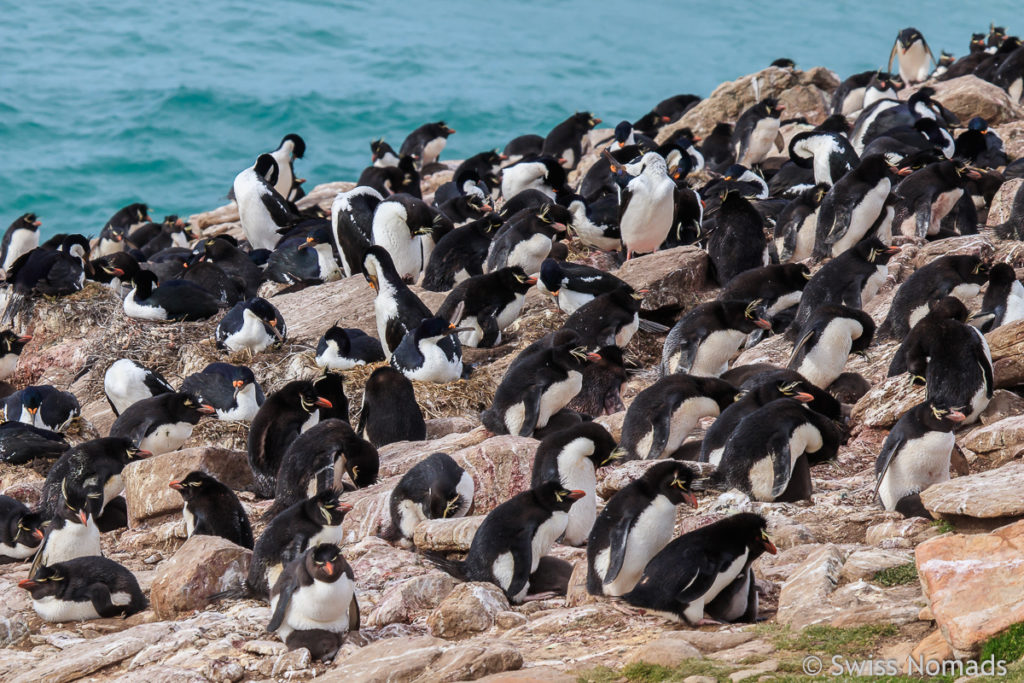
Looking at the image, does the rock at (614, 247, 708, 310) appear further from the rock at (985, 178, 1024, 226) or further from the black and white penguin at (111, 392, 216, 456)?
the black and white penguin at (111, 392, 216, 456)

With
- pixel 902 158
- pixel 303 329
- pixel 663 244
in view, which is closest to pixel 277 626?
→ pixel 303 329

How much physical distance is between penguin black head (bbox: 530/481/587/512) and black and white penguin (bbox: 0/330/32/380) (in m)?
6.67

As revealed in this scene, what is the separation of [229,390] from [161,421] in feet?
2.62

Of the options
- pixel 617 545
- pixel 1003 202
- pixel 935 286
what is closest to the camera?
pixel 617 545

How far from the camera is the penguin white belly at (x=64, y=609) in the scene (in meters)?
5.80

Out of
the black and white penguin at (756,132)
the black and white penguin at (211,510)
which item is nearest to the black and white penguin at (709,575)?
the black and white penguin at (211,510)

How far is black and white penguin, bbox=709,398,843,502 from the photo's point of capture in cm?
580

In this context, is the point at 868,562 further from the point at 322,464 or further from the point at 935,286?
the point at 935,286

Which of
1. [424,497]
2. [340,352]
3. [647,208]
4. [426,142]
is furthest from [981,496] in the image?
[426,142]

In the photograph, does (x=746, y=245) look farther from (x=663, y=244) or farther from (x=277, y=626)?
(x=277, y=626)

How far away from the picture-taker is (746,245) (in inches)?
383

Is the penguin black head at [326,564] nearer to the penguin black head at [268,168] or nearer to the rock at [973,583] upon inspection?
the rock at [973,583]

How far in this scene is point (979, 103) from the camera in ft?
53.0

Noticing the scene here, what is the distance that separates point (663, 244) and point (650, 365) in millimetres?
2009
